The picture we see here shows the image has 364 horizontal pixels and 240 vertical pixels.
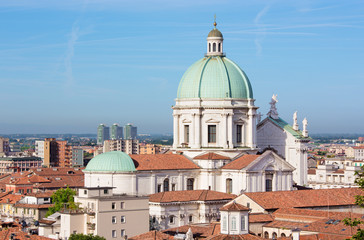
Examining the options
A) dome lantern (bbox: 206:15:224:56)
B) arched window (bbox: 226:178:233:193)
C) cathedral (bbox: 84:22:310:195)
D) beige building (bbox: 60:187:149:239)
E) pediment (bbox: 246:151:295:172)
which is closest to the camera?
beige building (bbox: 60:187:149:239)

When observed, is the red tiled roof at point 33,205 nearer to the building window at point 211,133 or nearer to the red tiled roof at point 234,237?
the building window at point 211,133

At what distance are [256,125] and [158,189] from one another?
1352 cm

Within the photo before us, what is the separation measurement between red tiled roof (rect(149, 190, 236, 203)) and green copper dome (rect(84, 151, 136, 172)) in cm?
325

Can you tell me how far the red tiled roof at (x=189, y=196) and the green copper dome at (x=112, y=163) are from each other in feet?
10.7

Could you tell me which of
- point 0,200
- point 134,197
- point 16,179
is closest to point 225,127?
point 134,197

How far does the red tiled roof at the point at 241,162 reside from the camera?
243 feet

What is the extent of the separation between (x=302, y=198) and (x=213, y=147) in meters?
10.2

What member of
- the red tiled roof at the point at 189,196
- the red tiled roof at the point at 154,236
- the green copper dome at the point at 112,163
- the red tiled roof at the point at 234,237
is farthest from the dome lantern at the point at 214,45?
the red tiled roof at the point at 234,237

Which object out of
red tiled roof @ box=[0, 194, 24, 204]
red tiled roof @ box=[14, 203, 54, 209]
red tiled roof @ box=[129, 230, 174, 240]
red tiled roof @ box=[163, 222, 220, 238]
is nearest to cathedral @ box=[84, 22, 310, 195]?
red tiled roof @ box=[163, 222, 220, 238]

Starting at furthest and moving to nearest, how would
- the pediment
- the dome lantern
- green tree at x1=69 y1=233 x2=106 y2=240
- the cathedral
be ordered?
the dome lantern < the pediment < the cathedral < green tree at x1=69 y1=233 x2=106 y2=240

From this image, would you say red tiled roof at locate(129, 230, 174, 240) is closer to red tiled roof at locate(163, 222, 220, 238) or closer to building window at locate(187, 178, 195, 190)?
red tiled roof at locate(163, 222, 220, 238)

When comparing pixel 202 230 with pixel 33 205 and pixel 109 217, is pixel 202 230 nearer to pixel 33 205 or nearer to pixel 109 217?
pixel 109 217

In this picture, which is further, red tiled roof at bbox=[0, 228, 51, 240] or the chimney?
red tiled roof at bbox=[0, 228, 51, 240]

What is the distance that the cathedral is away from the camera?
2886 inches
